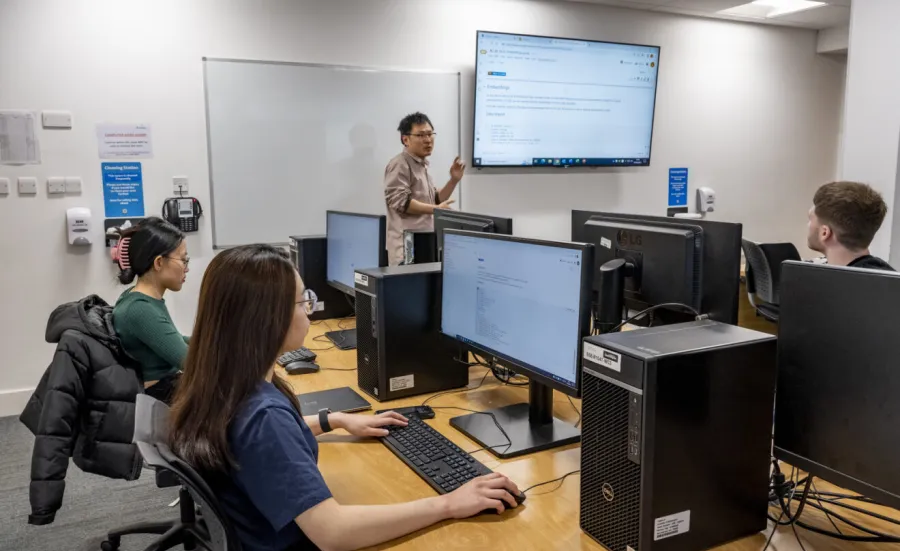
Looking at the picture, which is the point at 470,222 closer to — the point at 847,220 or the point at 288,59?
the point at 847,220

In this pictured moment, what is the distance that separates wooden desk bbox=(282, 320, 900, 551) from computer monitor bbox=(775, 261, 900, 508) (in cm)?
19

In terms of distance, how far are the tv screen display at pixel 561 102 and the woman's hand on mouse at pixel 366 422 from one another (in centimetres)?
313

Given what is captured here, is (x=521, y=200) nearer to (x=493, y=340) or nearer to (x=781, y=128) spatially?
(x=781, y=128)

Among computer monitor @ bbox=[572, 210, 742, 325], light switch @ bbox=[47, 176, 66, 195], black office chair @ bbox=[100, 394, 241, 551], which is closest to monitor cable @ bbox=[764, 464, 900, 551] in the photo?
computer monitor @ bbox=[572, 210, 742, 325]

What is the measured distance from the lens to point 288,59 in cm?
398

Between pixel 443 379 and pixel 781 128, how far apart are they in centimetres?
514

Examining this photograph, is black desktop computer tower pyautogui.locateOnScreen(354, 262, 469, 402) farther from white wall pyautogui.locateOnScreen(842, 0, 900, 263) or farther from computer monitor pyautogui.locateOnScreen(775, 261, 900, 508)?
white wall pyautogui.locateOnScreen(842, 0, 900, 263)

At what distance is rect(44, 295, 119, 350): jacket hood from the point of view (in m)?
2.01

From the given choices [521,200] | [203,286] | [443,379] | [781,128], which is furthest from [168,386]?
[781,128]

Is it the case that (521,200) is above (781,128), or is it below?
below

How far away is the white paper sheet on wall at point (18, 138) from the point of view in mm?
3451

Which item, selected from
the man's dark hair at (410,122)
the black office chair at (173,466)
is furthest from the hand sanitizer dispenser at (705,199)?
the black office chair at (173,466)

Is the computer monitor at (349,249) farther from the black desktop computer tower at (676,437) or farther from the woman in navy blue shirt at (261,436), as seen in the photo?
the black desktop computer tower at (676,437)

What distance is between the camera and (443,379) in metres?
1.95
